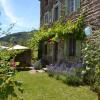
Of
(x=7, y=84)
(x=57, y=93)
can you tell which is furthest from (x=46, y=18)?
(x=7, y=84)

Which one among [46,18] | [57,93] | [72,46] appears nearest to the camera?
[57,93]

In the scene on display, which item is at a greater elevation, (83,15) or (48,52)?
(83,15)

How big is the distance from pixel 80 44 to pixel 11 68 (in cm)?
1222

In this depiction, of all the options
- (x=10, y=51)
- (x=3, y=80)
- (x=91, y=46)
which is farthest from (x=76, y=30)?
(x=3, y=80)

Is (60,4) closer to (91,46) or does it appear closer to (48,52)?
(48,52)

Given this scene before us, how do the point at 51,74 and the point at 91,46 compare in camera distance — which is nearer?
the point at 91,46

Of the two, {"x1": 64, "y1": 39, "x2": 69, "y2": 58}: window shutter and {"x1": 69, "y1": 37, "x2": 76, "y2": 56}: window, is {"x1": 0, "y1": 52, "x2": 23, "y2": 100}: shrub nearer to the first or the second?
{"x1": 69, "y1": 37, "x2": 76, "y2": 56}: window

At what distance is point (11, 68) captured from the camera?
4441mm

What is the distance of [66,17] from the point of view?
19.2 metres

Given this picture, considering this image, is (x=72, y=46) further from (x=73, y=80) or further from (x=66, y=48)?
(x=73, y=80)

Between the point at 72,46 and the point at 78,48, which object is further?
the point at 72,46

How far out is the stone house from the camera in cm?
1505

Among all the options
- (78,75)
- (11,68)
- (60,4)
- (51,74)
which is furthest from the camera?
(60,4)

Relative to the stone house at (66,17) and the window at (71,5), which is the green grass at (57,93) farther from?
the window at (71,5)
